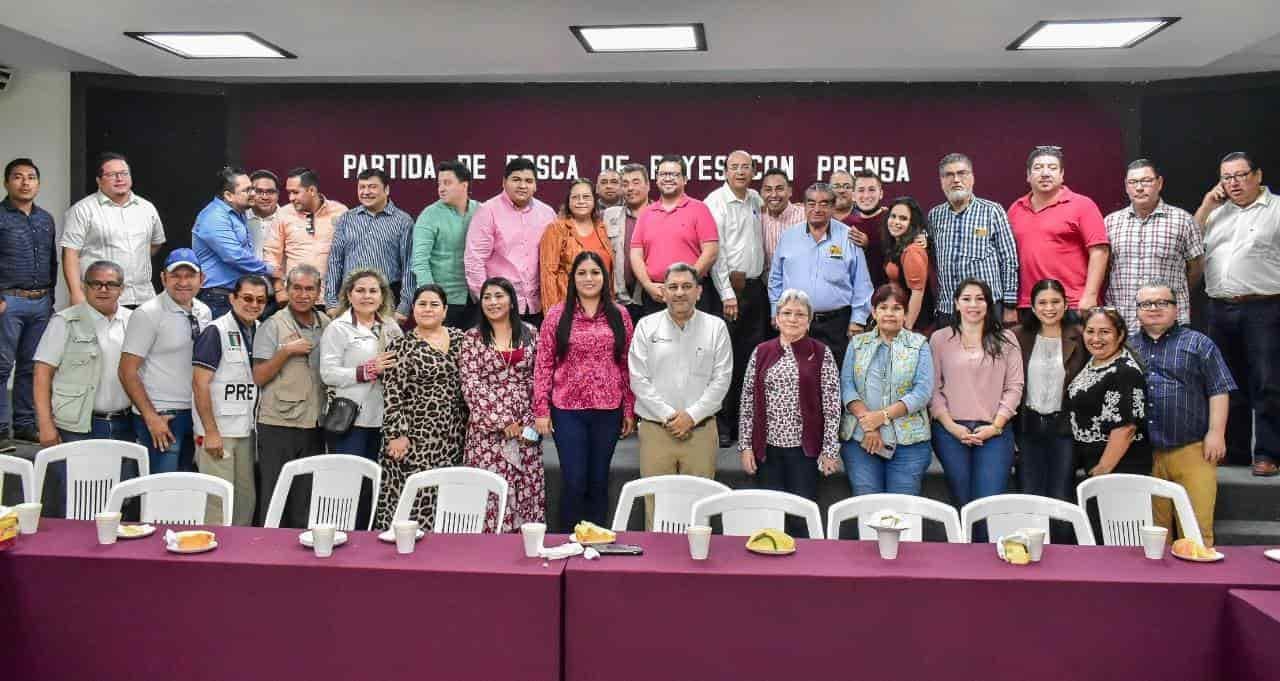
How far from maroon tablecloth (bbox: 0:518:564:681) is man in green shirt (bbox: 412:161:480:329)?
292cm

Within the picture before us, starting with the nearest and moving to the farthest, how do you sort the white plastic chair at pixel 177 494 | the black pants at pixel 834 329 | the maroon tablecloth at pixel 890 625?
the maroon tablecloth at pixel 890 625 < the white plastic chair at pixel 177 494 < the black pants at pixel 834 329

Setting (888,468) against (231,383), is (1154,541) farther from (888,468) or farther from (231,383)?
(231,383)

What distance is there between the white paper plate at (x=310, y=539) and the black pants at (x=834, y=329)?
294cm

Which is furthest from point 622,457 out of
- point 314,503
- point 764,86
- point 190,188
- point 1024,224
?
point 190,188

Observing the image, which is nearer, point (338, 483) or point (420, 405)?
point (338, 483)

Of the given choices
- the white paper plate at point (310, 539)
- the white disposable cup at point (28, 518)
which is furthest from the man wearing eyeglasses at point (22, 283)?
the white paper plate at point (310, 539)

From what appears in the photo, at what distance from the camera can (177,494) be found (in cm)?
393

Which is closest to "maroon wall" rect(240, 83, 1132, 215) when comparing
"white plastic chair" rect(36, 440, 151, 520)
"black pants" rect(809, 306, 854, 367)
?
"black pants" rect(809, 306, 854, 367)

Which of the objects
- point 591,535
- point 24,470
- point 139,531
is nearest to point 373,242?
point 24,470

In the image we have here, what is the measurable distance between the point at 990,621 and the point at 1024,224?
302 centimetres

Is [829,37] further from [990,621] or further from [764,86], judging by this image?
[990,621]

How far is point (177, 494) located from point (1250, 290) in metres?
4.87

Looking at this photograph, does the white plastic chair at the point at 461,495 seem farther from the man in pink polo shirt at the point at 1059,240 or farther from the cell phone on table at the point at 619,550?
the man in pink polo shirt at the point at 1059,240

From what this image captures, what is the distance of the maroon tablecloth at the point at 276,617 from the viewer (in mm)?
2682
